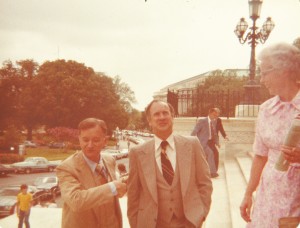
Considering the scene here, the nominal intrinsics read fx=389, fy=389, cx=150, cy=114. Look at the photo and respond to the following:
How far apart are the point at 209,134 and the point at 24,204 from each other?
2.99 metres

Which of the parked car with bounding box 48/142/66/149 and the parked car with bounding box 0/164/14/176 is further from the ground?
the parked car with bounding box 48/142/66/149

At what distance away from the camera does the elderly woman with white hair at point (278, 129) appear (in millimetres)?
1493

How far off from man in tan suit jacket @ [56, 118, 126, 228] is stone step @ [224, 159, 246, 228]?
160cm

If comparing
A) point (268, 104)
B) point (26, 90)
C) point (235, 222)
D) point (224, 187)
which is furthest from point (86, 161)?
point (224, 187)

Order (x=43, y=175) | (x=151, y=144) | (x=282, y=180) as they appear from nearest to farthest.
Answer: (x=282, y=180), (x=151, y=144), (x=43, y=175)

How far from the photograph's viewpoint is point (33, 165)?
427cm

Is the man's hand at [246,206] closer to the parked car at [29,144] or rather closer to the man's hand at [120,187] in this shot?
the man's hand at [120,187]

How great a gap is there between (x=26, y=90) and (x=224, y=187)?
10.0ft

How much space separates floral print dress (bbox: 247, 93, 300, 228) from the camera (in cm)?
149

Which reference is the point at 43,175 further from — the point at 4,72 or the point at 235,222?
the point at 235,222

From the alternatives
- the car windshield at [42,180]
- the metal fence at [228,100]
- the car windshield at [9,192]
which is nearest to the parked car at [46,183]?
the car windshield at [42,180]

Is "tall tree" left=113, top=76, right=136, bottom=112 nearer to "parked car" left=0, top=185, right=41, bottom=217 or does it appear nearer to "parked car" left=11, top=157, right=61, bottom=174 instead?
"parked car" left=11, top=157, right=61, bottom=174

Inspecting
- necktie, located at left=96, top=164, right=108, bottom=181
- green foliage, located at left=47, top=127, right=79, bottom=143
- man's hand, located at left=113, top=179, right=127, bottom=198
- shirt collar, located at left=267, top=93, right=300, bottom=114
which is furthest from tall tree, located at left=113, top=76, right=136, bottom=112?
shirt collar, located at left=267, top=93, right=300, bottom=114

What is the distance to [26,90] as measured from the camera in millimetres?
3818
